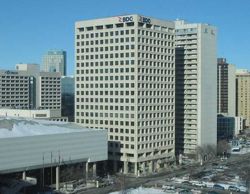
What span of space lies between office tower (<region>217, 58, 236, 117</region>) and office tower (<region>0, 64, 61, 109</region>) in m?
56.5

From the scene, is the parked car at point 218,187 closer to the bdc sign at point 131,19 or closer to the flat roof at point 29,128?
the flat roof at point 29,128

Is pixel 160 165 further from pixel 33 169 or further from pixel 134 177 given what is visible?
pixel 33 169

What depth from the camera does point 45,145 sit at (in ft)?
219

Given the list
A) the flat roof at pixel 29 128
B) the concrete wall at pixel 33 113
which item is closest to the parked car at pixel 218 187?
the flat roof at pixel 29 128

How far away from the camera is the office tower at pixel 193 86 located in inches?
3880

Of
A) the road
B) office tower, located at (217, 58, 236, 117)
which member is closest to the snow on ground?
the road

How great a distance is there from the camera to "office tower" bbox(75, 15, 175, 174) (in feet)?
268

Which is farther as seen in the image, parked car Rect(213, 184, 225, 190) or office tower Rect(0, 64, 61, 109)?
office tower Rect(0, 64, 61, 109)

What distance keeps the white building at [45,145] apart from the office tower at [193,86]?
2886 centimetres

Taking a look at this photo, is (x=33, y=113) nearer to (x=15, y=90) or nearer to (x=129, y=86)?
(x=15, y=90)

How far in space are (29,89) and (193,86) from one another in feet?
263

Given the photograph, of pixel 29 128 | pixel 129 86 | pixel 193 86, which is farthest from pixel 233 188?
pixel 193 86

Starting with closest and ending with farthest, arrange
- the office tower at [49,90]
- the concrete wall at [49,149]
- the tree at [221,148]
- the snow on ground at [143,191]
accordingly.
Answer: the concrete wall at [49,149] → the snow on ground at [143,191] → the tree at [221,148] → the office tower at [49,90]

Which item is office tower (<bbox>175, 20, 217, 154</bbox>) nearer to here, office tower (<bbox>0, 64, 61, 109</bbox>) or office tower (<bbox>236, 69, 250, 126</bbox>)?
office tower (<bbox>0, 64, 61, 109</bbox>)
